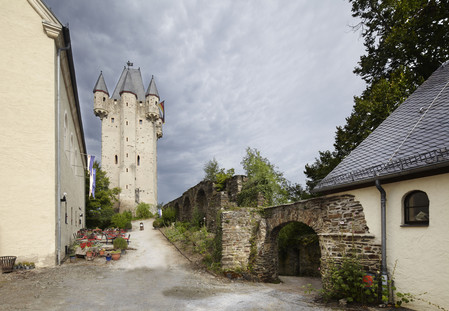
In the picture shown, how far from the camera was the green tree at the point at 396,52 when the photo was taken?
36.0ft

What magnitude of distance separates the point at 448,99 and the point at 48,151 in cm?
1248

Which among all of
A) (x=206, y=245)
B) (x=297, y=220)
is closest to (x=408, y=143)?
(x=297, y=220)

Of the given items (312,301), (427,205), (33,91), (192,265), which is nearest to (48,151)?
(33,91)

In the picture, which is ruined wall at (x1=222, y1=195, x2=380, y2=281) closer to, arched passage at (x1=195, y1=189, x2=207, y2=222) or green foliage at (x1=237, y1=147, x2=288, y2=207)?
green foliage at (x1=237, y1=147, x2=288, y2=207)

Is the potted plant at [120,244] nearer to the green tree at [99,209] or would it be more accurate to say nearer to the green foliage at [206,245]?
the green foliage at [206,245]

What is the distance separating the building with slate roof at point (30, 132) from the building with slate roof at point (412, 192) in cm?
952

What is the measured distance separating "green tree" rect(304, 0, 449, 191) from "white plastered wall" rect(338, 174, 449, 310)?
713 centimetres

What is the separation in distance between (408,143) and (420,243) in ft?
7.25

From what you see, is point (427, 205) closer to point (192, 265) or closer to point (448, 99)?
point (448, 99)

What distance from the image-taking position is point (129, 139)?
1612 inches

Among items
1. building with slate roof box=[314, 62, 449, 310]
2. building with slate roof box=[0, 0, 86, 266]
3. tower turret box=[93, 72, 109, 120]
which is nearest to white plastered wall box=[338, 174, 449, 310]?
building with slate roof box=[314, 62, 449, 310]

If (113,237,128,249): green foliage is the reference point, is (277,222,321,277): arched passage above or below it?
below

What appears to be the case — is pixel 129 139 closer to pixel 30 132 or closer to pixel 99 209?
pixel 99 209

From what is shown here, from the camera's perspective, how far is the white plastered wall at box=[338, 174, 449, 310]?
479cm
